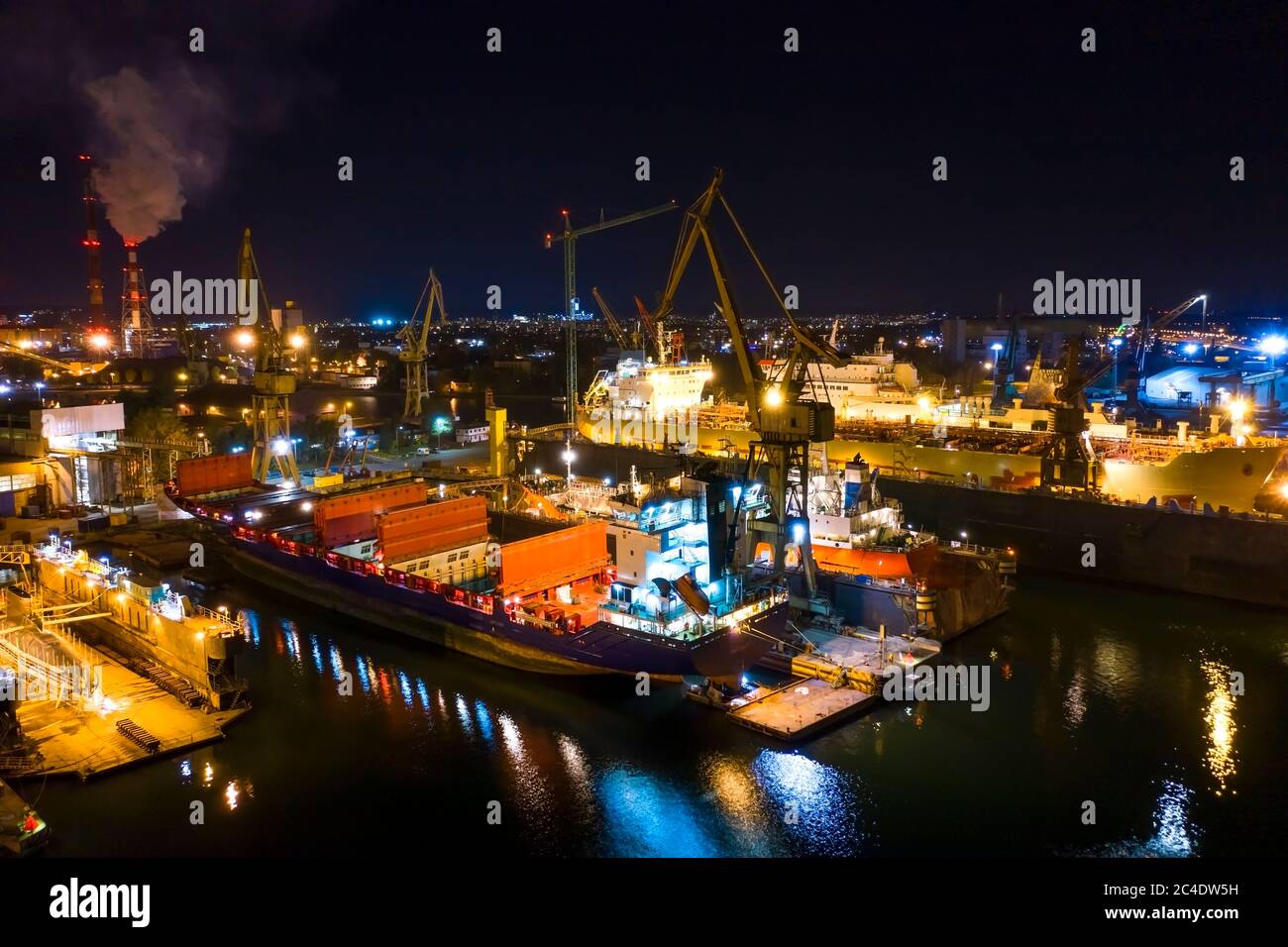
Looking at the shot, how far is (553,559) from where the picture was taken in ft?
67.5

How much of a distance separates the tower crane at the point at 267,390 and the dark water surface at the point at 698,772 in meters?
13.8

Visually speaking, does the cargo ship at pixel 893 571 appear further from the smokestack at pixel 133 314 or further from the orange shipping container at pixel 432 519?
the smokestack at pixel 133 314

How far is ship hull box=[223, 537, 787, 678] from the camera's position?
1767cm

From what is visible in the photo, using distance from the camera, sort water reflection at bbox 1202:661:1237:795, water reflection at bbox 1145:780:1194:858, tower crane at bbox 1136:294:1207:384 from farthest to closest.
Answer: tower crane at bbox 1136:294:1207:384 → water reflection at bbox 1202:661:1237:795 → water reflection at bbox 1145:780:1194:858

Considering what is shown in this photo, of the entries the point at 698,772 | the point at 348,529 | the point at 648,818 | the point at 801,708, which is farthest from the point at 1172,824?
the point at 348,529

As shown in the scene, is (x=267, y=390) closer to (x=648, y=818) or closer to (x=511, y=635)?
(x=511, y=635)

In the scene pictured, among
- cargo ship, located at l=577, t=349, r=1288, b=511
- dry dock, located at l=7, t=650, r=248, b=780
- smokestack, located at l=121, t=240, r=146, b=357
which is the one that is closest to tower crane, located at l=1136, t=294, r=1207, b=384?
cargo ship, located at l=577, t=349, r=1288, b=511

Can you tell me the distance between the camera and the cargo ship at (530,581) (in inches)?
709

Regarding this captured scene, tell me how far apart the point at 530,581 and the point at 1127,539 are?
1753 cm

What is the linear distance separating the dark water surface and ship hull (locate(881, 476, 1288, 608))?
471cm

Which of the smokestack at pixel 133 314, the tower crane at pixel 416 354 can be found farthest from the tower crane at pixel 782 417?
the smokestack at pixel 133 314

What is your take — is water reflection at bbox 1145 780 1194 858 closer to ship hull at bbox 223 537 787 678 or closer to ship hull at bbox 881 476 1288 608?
ship hull at bbox 223 537 787 678

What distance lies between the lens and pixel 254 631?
22422 millimetres
